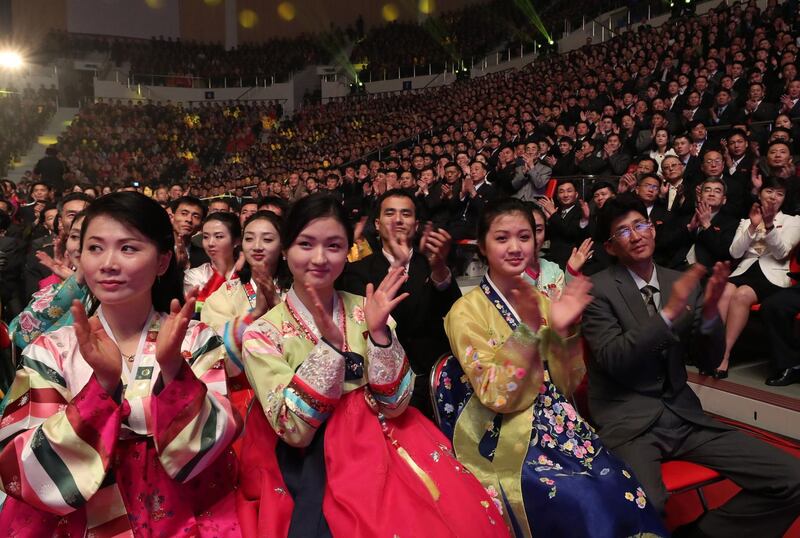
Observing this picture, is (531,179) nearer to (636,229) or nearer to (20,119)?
(636,229)

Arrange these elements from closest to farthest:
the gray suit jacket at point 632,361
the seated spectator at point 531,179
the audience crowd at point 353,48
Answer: the gray suit jacket at point 632,361, the seated spectator at point 531,179, the audience crowd at point 353,48

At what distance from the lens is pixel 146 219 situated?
4.67ft

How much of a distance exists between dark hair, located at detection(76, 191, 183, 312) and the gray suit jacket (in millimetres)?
1303

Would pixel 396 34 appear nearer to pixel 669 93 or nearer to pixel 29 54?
pixel 29 54

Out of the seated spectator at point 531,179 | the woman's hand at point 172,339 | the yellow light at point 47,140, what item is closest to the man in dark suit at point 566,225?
the seated spectator at point 531,179

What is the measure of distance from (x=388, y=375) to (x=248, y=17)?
24.1m

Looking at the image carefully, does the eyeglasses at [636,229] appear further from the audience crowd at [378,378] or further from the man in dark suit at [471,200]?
the man in dark suit at [471,200]

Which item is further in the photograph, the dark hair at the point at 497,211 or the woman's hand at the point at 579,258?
the woman's hand at the point at 579,258

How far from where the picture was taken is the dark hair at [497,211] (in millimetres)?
1876

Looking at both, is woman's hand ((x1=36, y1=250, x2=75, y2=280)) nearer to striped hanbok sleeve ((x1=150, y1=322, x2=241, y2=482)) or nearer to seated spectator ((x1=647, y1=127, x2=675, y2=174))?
striped hanbok sleeve ((x1=150, y1=322, x2=241, y2=482))

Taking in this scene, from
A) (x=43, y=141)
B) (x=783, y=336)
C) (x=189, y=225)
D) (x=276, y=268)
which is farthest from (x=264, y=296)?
(x=43, y=141)

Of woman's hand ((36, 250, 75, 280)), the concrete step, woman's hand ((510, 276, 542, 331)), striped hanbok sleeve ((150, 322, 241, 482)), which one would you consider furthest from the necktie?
the concrete step

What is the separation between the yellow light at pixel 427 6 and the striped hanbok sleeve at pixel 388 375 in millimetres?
19810

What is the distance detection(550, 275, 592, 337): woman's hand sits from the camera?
60.0 inches
